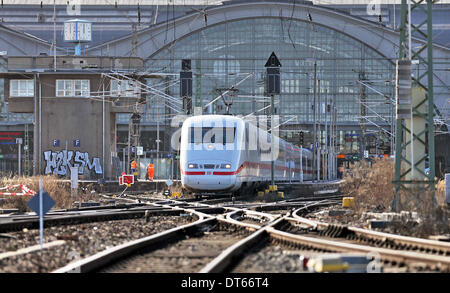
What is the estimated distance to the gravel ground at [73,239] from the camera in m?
9.04

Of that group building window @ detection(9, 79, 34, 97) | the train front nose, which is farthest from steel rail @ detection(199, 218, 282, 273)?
building window @ detection(9, 79, 34, 97)

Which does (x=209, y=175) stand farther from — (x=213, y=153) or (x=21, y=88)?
(x=21, y=88)

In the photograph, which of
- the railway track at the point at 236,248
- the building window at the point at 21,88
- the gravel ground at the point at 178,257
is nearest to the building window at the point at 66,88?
the building window at the point at 21,88

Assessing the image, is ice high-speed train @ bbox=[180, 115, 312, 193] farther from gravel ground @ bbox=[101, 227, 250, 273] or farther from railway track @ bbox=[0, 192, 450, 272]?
gravel ground @ bbox=[101, 227, 250, 273]

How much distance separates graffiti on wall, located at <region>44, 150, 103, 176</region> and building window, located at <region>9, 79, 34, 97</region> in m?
4.81

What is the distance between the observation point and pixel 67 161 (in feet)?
162

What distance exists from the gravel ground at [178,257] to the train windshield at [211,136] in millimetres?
15469

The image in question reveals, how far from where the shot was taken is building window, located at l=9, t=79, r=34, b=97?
52125 mm

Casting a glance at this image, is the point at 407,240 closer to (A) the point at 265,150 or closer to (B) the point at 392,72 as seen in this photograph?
(A) the point at 265,150

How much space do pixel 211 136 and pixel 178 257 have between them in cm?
1881

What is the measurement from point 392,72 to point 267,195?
58923 millimetres

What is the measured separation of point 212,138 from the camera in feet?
94.1

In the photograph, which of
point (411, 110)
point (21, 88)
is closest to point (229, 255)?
point (411, 110)

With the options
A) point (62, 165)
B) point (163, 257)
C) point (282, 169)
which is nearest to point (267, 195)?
point (282, 169)
